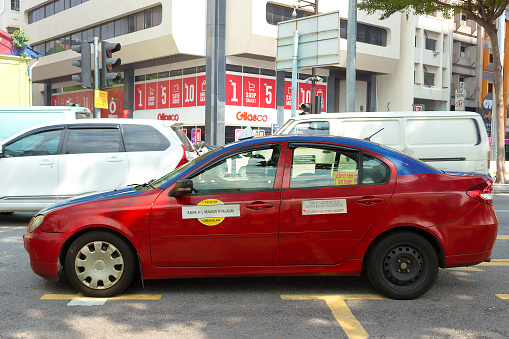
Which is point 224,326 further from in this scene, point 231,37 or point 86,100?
point 86,100

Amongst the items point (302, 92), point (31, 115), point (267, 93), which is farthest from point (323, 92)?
point (31, 115)

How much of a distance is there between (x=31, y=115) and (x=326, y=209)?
858cm

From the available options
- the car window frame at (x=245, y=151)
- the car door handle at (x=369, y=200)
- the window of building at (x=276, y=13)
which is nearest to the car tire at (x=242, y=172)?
the car window frame at (x=245, y=151)

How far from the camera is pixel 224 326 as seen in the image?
3975mm

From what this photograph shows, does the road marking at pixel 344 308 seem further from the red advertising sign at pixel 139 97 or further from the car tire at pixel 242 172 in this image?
the red advertising sign at pixel 139 97

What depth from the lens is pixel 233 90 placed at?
31359mm

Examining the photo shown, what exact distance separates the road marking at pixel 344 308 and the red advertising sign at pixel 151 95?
31.1 meters

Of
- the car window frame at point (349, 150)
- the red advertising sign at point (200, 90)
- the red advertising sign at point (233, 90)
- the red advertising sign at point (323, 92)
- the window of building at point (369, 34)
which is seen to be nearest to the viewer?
the car window frame at point (349, 150)

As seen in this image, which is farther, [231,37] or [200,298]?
[231,37]

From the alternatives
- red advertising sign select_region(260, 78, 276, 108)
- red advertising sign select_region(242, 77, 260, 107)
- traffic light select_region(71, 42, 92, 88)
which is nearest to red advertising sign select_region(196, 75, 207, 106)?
red advertising sign select_region(242, 77, 260, 107)

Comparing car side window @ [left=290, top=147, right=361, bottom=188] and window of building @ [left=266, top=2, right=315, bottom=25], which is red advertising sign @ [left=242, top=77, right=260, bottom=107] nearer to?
window of building @ [left=266, top=2, right=315, bottom=25]

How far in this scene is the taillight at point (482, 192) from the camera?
15.5 feet

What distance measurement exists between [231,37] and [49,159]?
76.0 feet

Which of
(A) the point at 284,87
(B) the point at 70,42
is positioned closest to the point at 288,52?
(A) the point at 284,87
